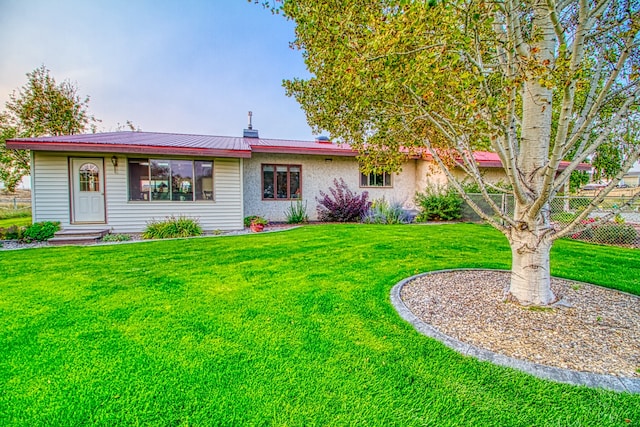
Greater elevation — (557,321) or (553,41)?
(553,41)

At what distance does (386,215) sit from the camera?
11.8 m

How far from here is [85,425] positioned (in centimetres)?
173

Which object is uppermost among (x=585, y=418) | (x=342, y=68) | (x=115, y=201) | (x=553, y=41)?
(x=553, y=41)

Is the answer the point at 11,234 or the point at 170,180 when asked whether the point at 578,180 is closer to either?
the point at 170,180

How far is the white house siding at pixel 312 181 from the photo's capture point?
1190 cm

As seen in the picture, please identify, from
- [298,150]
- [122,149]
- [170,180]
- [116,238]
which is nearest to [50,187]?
[122,149]

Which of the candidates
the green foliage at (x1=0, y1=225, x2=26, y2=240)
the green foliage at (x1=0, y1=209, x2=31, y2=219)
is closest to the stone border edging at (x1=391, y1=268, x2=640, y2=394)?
the green foliage at (x1=0, y1=225, x2=26, y2=240)

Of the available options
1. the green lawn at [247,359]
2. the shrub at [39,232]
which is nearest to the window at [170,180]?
the shrub at [39,232]

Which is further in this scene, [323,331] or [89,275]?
[89,275]

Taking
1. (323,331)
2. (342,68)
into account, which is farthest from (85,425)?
(342,68)

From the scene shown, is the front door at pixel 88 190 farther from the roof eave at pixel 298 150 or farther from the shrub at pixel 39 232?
the roof eave at pixel 298 150

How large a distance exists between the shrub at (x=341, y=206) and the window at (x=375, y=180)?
0.98 metres

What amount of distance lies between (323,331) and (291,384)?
2.73 feet

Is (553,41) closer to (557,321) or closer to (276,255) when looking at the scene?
(557,321)
